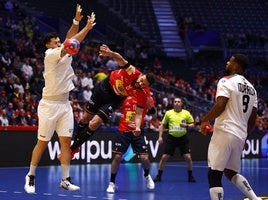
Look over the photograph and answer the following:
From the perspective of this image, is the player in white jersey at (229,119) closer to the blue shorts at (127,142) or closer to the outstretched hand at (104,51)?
the outstretched hand at (104,51)

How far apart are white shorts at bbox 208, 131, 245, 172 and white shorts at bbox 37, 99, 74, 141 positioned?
9.71 ft

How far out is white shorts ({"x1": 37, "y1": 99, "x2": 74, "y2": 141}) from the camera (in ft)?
37.1

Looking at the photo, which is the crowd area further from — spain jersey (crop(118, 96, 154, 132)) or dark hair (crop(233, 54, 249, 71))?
dark hair (crop(233, 54, 249, 71))

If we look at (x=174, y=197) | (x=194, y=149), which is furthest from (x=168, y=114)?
(x=194, y=149)

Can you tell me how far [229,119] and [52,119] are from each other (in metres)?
3.38

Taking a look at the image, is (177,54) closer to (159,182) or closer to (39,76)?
(39,76)

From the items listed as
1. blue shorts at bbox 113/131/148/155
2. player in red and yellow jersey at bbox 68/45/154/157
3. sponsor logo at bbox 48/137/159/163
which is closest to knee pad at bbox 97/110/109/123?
player in red and yellow jersey at bbox 68/45/154/157

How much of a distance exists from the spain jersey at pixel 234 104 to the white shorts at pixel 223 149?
8 centimetres

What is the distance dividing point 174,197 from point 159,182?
3.54 m

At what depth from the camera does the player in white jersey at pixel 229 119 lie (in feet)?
30.4

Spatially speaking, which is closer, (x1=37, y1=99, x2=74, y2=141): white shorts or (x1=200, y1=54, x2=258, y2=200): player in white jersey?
(x1=200, y1=54, x2=258, y2=200): player in white jersey

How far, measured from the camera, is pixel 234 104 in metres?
9.35

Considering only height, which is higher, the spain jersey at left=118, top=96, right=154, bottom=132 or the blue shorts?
the spain jersey at left=118, top=96, right=154, bottom=132

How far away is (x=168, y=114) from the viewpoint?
59.0 ft
